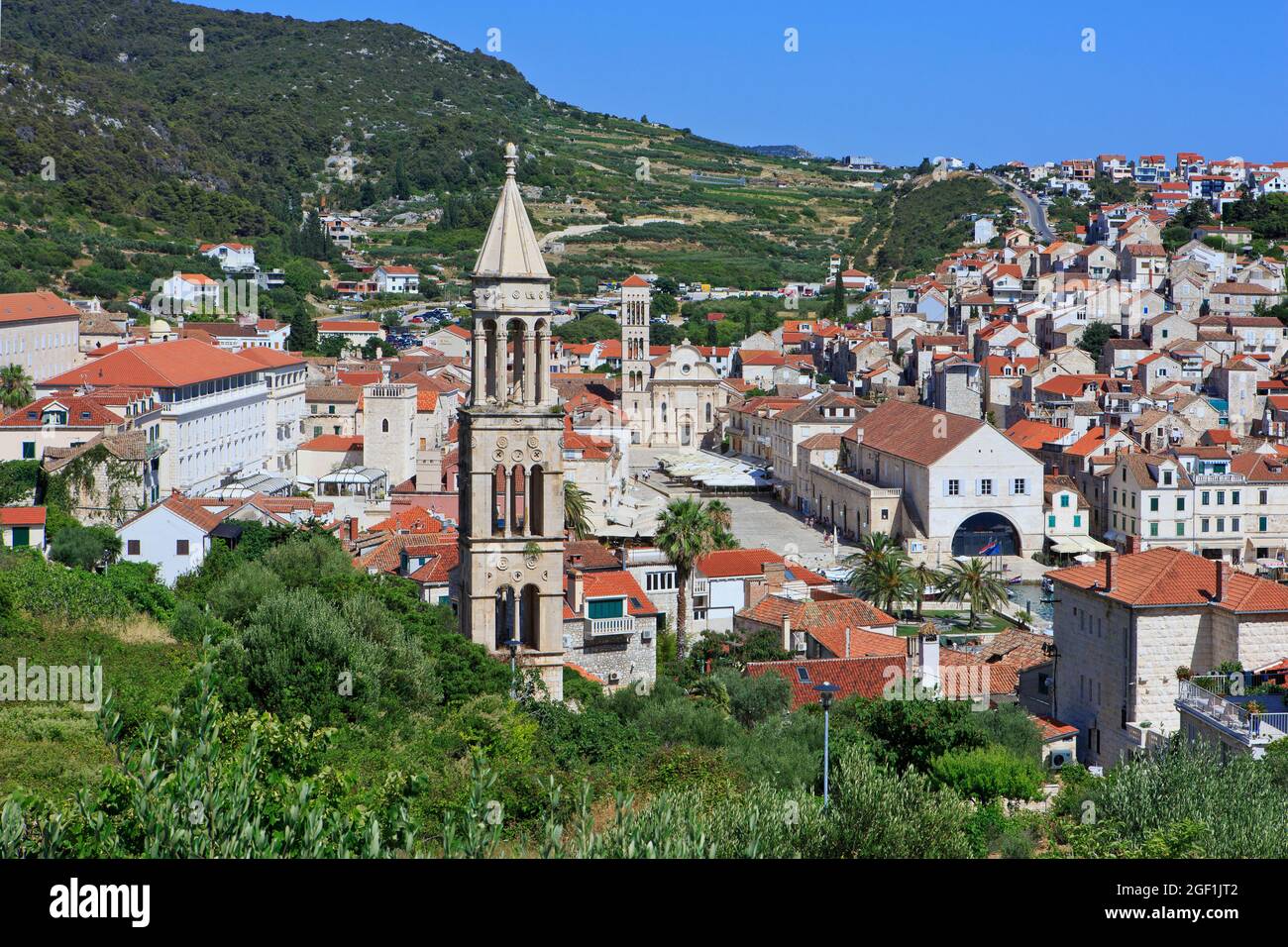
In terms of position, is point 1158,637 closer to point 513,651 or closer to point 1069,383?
point 513,651

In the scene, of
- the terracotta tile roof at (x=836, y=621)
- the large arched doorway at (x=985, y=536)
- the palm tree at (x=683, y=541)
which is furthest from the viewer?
the large arched doorway at (x=985, y=536)

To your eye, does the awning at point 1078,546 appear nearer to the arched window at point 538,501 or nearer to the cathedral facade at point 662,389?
the cathedral facade at point 662,389

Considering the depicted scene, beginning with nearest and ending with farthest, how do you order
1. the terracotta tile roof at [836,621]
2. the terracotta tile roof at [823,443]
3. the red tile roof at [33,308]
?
1. the terracotta tile roof at [836,621]
2. the red tile roof at [33,308]
3. the terracotta tile roof at [823,443]

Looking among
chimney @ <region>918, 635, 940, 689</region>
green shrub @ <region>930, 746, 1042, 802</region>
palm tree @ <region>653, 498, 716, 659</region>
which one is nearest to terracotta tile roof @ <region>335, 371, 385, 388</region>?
palm tree @ <region>653, 498, 716, 659</region>

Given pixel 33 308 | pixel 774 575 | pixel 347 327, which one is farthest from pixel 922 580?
pixel 347 327

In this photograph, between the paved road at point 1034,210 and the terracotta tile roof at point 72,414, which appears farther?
the paved road at point 1034,210

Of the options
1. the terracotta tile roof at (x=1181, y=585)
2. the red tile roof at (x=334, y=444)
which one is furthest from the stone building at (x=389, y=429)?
the terracotta tile roof at (x=1181, y=585)

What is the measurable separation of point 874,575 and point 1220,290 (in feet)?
163

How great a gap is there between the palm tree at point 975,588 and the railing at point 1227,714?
631 inches

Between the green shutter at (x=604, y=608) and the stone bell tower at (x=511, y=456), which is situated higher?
the stone bell tower at (x=511, y=456)

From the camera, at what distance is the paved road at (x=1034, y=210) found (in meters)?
118
